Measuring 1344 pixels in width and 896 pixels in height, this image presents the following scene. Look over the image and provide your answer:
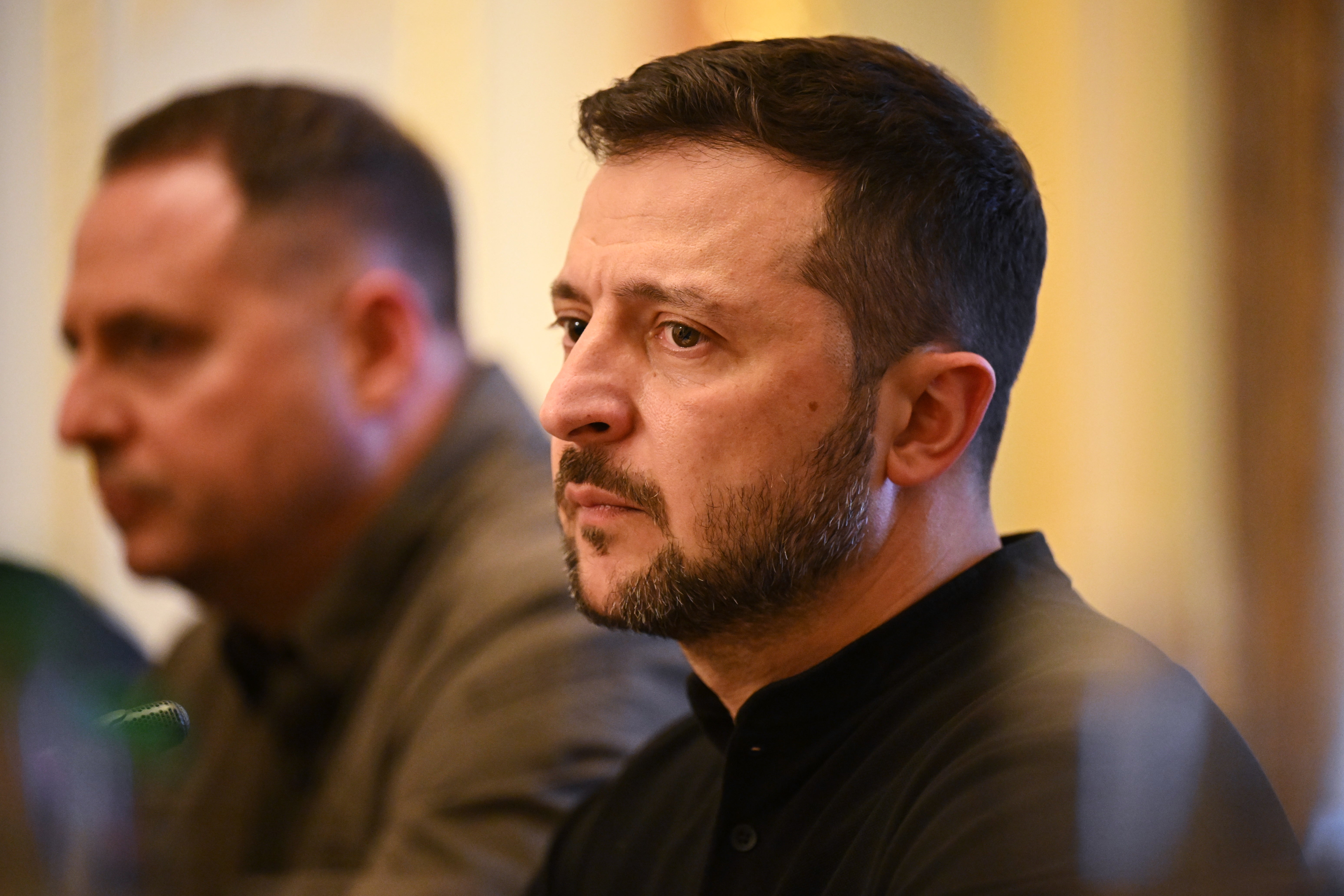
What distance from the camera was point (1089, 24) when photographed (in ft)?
3.51

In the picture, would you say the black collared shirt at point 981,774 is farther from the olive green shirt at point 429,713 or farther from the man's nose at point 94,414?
the man's nose at point 94,414

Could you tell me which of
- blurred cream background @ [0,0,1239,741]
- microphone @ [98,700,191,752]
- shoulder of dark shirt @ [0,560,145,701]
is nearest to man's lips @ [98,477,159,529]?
shoulder of dark shirt @ [0,560,145,701]

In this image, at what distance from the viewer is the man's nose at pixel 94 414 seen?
1708 millimetres

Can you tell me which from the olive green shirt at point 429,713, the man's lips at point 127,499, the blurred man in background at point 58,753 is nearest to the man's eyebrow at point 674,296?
the olive green shirt at point 429,713

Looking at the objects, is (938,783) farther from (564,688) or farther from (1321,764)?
(564,688)

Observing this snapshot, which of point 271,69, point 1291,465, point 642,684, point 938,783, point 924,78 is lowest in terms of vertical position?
point 642,684

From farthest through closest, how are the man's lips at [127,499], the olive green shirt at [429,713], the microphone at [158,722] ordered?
the man's lips at [127,499] → the olive green shirt at [429,713] → the microphone at [158,722]

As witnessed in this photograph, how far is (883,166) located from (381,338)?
37.6 inches

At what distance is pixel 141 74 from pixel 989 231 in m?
2.28

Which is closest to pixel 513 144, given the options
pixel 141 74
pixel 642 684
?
pixel 141 74

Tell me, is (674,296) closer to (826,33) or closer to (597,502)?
(597,502)

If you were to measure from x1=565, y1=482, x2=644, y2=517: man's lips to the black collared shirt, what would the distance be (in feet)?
0.57

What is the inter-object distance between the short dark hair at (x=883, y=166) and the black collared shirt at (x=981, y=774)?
17 centimetres

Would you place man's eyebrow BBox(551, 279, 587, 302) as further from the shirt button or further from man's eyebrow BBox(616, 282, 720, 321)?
the shirt button
